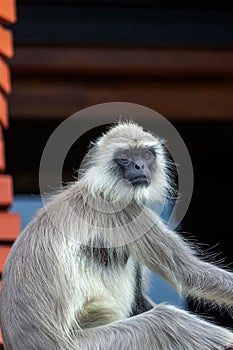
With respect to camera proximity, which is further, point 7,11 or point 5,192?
point 7,11

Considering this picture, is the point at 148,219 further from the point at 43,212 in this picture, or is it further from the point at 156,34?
the point at 156,34

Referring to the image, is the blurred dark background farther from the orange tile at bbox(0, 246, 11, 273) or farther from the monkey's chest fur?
the monkey's chest fur

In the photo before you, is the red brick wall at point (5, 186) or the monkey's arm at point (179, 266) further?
the red brick wall at point (5, 186)

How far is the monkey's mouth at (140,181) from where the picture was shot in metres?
5.21

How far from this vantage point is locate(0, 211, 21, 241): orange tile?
639 cm

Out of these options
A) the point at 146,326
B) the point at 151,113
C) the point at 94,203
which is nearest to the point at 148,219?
the point at 94,203

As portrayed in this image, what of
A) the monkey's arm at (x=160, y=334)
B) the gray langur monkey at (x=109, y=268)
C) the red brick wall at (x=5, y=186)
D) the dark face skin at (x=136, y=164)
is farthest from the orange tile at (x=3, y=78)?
the monkey's arm at (x=160, y=334)

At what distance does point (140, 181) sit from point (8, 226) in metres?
1.35

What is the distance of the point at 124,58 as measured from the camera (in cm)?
828

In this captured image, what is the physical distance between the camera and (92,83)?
8414 millimetres

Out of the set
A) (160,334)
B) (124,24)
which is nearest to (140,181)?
(160,334)

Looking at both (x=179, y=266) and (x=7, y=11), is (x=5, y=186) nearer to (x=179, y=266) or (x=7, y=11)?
(x=7, y=11)

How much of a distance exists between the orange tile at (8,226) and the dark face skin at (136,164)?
1.16m

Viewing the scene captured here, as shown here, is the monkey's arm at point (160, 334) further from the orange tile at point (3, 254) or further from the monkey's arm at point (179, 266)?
the orange tile at point (3, 254)
